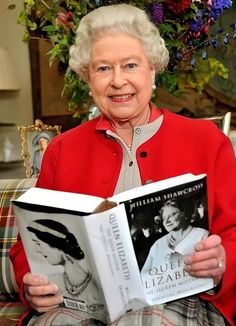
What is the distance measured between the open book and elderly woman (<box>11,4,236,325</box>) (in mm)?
130

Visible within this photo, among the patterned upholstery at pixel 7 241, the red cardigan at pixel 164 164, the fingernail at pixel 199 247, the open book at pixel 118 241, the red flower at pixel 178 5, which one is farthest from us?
the patterned upholstery at pixel 7 241

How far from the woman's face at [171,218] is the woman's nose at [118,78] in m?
0.39

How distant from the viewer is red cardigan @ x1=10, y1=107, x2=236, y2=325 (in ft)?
3.79

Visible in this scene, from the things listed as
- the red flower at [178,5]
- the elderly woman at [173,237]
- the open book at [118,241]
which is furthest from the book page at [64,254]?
the red flower at [178,5]

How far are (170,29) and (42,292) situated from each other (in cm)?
81

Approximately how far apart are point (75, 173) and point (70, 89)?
393 millimetres

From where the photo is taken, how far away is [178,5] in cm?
139

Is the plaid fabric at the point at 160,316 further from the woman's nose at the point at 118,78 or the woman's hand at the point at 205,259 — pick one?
the woman's nose at the point at 118,78

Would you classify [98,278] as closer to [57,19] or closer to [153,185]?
[153,185]

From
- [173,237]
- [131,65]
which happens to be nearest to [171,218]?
[173,237]

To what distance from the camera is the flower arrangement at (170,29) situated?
1.41 meters

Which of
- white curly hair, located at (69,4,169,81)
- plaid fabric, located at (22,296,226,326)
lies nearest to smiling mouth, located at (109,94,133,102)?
white curly hair, located at (69,4,169,81)

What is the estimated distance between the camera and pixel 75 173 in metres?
1.27

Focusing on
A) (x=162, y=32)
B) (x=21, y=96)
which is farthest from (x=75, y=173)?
(x=21, y=96)
